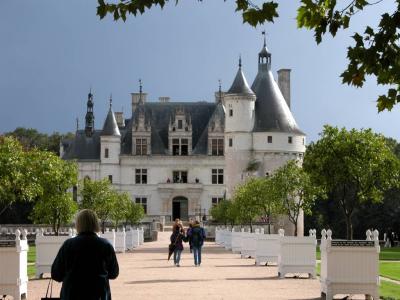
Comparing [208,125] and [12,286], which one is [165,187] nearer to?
[208,125]

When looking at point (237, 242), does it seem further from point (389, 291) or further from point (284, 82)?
point (284, 82)

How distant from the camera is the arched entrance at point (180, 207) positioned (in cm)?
7719

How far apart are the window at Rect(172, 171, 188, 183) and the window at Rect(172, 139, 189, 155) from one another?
1792 millimetres

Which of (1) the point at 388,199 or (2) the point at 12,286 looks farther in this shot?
(1) the point at 388,199

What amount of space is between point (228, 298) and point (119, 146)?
64.5 m

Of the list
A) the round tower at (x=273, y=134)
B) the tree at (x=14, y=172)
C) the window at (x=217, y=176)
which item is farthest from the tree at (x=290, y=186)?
the window at (x=217, y=176)

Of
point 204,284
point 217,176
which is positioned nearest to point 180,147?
point 217,176

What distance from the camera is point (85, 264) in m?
7.32

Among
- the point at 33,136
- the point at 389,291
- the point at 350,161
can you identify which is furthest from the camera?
the point at 33,136

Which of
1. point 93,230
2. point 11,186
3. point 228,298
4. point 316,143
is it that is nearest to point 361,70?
point 93,230

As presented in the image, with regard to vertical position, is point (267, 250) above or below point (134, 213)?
below

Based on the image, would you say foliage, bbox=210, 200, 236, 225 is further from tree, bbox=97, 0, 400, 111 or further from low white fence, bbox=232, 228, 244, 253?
tree, bbox=97, 0, 400, 111

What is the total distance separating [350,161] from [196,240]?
17.6 ft

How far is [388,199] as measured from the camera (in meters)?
64.9
